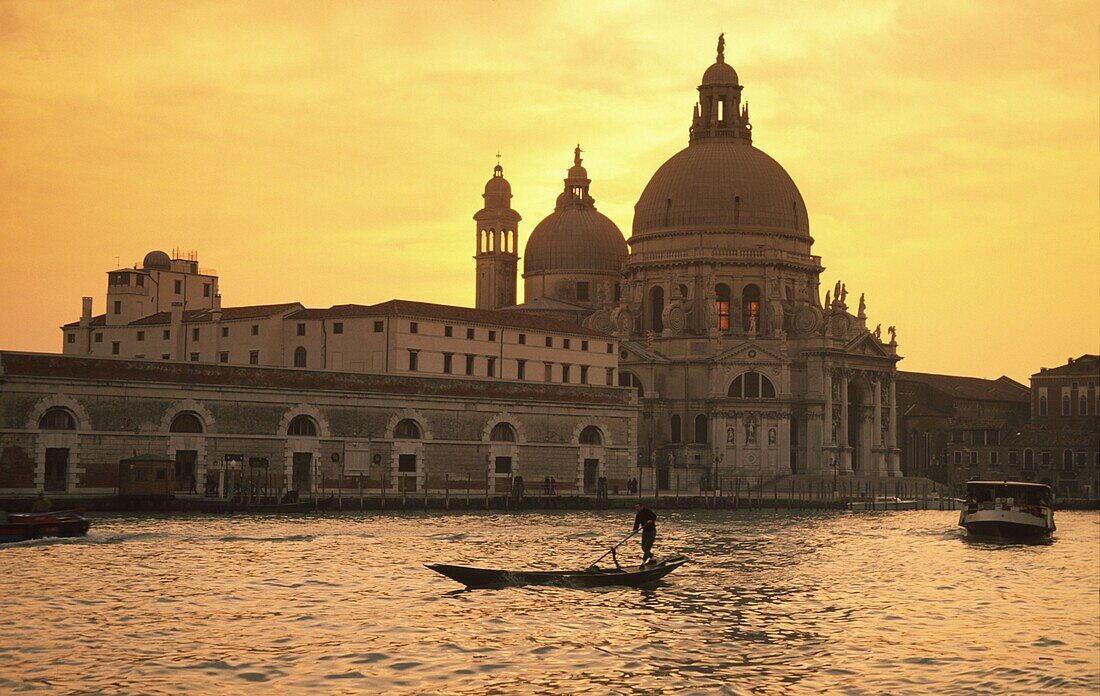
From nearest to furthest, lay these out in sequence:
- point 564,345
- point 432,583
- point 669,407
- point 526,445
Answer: point 432,583 < point 526,445 < point 564,345 < point 669,407

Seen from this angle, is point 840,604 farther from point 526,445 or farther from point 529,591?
point 526,445

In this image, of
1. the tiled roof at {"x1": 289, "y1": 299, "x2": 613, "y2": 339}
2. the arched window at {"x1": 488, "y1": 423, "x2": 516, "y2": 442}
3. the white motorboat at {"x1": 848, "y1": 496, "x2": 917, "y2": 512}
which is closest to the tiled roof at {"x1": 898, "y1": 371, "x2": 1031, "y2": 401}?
the white motorboat at {"x1": 848, "y1": 496, "x2": 917, "y2": 512}

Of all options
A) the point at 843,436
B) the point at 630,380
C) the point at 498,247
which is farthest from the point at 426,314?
the point at 498,247

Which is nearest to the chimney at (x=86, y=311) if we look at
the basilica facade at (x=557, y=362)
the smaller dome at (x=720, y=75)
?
the basilica facade at (x=557, y=362)

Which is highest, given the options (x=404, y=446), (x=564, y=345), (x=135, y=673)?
(x=564, y=345)

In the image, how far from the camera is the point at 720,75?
370 feet

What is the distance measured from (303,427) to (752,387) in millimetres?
41971

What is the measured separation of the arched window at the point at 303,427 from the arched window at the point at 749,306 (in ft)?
151

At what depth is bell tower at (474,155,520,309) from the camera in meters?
124

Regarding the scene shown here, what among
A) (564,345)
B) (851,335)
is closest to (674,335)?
(851,335)

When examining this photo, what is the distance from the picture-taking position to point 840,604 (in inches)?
1325

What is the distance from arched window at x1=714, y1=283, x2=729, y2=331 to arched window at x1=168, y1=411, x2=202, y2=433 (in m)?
50.5

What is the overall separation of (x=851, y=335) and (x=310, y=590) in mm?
76941

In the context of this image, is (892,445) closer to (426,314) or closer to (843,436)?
(843,436)
